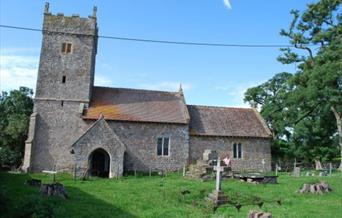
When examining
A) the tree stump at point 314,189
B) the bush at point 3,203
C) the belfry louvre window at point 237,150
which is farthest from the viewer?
the belfry louvre window at point 237,150

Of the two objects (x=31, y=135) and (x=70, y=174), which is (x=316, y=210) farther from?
(x=31, y=135)

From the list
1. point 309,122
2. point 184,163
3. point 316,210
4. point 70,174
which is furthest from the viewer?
point 309,122

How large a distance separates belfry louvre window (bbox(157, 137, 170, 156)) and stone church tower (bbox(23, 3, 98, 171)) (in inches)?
280

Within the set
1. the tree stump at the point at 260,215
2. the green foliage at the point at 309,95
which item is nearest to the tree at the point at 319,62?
the green foliage at the point at 309,95

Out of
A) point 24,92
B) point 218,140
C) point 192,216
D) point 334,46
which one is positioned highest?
point 334,46

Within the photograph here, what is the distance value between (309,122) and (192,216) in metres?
35.1

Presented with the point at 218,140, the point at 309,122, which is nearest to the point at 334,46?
the point at 309,122

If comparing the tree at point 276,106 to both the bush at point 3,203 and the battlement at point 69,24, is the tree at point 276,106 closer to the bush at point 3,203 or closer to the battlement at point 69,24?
the battlement at point 69,24

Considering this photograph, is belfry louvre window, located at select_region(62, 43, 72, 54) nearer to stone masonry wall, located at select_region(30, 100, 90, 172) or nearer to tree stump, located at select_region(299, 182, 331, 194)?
stone masonry wall, located at select_region(30, 100, 90, 172)

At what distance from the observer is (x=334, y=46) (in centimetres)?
3669

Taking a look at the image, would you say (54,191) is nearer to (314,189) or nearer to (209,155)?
(314,189)

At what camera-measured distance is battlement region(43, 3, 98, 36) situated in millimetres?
34406

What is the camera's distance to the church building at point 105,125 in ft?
104

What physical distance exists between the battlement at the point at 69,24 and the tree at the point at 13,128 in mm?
14109
